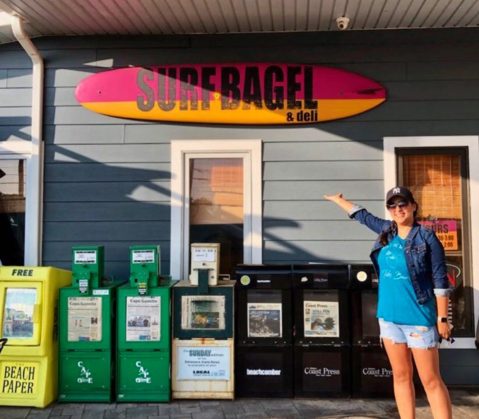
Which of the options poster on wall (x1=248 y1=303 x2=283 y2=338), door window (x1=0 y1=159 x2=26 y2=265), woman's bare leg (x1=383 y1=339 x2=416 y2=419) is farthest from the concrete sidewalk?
door window (x1=0 y1=159 x2=26 y2=265)

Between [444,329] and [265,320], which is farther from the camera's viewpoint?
[265,320]

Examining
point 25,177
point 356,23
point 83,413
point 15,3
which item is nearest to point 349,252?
point 356,23

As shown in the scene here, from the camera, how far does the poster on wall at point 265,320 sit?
4.31 meters

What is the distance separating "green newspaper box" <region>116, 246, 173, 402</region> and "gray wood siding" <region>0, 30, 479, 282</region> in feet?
2.24

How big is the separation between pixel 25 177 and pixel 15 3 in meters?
1.65

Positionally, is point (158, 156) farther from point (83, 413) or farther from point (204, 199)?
point (83, 413)

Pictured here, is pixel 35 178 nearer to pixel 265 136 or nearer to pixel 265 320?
pixel 265 136

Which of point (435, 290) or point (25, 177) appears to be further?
point (25, 177)

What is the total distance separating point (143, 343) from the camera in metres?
4.25

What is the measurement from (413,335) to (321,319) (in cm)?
135

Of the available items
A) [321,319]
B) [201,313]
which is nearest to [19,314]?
[201,313]

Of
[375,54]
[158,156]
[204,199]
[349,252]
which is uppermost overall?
[375,54]

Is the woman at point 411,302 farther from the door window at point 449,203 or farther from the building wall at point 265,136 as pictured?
the door window at point 449,203

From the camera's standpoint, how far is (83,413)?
13.2ft
